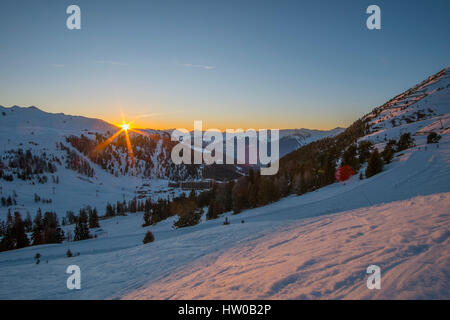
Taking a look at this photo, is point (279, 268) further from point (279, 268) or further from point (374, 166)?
point (374, 166)

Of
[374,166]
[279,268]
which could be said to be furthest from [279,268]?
[374,166]

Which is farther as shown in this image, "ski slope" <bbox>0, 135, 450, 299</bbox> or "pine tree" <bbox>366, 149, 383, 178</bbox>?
"pine tree" <bbox>366, 149, 383, 178</bbox>

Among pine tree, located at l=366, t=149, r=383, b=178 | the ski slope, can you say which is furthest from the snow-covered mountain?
pine tree, located at l=366, t=149, r=383, b=178

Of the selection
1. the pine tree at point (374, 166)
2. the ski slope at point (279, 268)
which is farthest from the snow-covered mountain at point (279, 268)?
the pine tree at point (374, 166)

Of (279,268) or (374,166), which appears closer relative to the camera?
(279,268)

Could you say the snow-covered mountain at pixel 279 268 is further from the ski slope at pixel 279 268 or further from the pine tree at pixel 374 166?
the pine tree at pixel 374 166

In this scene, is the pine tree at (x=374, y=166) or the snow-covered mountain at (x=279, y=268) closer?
the snow-covered mountain at (x=279, y=268)

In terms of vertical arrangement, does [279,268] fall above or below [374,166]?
below

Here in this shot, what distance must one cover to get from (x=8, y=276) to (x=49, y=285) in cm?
407

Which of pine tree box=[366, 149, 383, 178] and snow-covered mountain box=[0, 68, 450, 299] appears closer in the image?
snow-covered mountain box=[0, 68, 450, 299]

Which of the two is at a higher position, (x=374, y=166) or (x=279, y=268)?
(x=374, y=166)

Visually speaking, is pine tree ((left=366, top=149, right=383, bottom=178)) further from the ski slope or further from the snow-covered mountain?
the ski slope

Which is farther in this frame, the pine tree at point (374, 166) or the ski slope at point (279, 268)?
the pine tree at point (374, 166)
